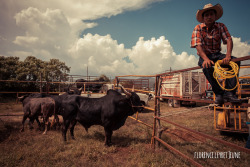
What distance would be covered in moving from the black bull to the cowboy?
2.74 metres

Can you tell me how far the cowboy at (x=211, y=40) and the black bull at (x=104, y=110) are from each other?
2.74 metres

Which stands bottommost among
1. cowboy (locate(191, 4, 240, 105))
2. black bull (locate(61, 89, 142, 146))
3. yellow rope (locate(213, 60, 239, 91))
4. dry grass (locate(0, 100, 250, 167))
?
dry grass (locate(0, 100, 250, 167))

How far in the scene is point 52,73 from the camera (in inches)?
838

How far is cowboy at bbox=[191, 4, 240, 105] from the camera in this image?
1.88m

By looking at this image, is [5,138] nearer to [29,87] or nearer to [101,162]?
[101,162]

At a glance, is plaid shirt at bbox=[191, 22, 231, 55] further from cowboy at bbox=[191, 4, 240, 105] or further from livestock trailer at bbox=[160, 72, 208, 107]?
livestock trailer at bbox=[160, 72, 208, 107]

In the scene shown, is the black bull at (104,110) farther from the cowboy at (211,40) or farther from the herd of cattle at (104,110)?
the cowboy at (211,40)

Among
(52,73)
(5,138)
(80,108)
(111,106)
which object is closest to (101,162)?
(111,106)

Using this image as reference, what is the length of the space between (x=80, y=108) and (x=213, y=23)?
14.3 ft

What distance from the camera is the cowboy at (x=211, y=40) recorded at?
6.18 feet

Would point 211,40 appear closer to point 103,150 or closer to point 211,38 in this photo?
point 211,38

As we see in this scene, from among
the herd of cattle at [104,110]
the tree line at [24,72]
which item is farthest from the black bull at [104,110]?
the tree line at [24,72]

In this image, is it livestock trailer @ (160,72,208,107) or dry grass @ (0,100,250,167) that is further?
livestock trailer @ (160,72,208,107)

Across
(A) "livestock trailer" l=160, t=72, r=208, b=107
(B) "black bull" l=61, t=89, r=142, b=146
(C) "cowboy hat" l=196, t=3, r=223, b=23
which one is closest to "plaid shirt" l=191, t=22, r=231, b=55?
(C) "cowboy hat" l=196, t=3, r=223, b=23
